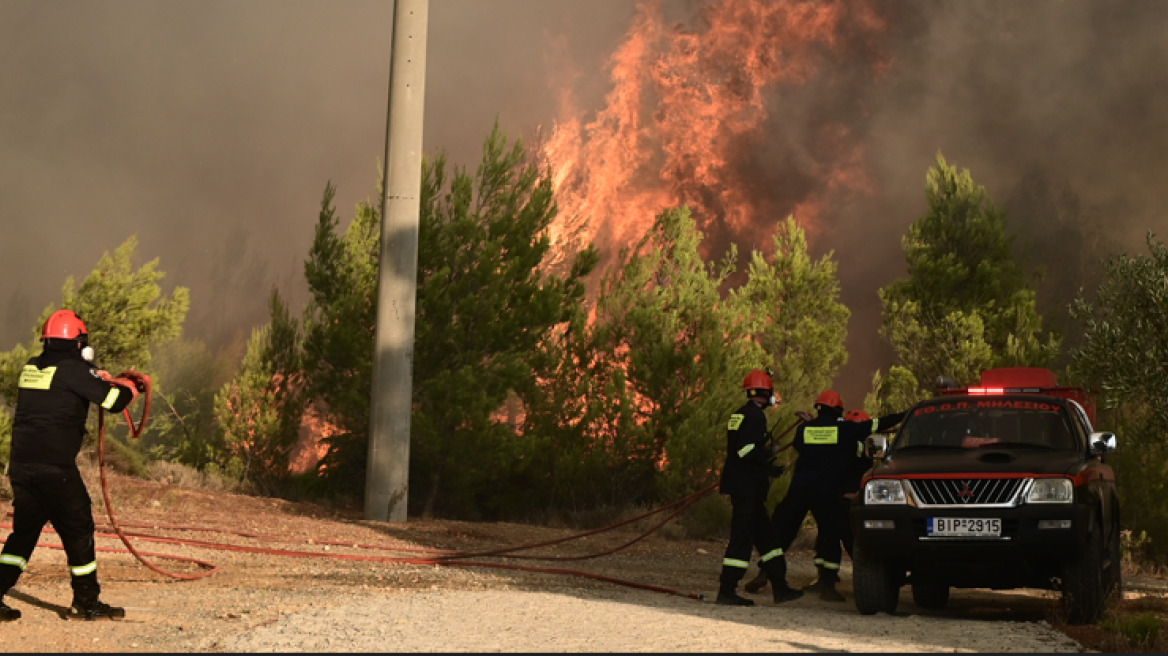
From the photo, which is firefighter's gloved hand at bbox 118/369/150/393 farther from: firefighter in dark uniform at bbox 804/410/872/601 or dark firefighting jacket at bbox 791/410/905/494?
firefighter in dark uniform at bbox 804/410/872/601

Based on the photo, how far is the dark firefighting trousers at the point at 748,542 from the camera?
10.0 meters

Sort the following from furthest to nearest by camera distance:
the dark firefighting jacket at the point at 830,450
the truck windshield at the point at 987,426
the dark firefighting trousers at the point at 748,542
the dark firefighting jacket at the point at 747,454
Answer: the dark firefighting jacket at the point at 830,450 → the dark firefighting jacket at the point at 747,454 → the dark firefighting trousers at the point at 748,542 → the truck windshield at the point at 987,426

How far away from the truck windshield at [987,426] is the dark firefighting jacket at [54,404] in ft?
21.5

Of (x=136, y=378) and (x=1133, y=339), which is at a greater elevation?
(x=1133, y=339)

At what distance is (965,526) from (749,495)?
2.06 m

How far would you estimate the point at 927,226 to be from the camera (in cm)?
2598

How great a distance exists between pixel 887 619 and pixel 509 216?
41.1 feet

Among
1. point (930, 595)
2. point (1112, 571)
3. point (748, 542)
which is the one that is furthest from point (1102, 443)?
point (748, 542)

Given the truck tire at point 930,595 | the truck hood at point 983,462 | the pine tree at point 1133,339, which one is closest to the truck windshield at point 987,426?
the truck hood at point 983,462

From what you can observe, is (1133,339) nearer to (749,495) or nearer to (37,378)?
(749,495)

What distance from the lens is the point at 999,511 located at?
28.5 ft

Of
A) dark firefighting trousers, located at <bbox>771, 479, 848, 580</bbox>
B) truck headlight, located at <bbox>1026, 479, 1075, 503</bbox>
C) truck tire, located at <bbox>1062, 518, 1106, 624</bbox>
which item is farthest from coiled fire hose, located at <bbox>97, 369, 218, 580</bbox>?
truck tire, located at <bbox>1062, 518, 1106, 624</bbox>

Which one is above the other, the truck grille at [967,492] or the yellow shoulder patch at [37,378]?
the yellow shoulder patch at [37,378]

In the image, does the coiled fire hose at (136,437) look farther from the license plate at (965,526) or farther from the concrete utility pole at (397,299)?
the concrete utility pole at (397,299)
